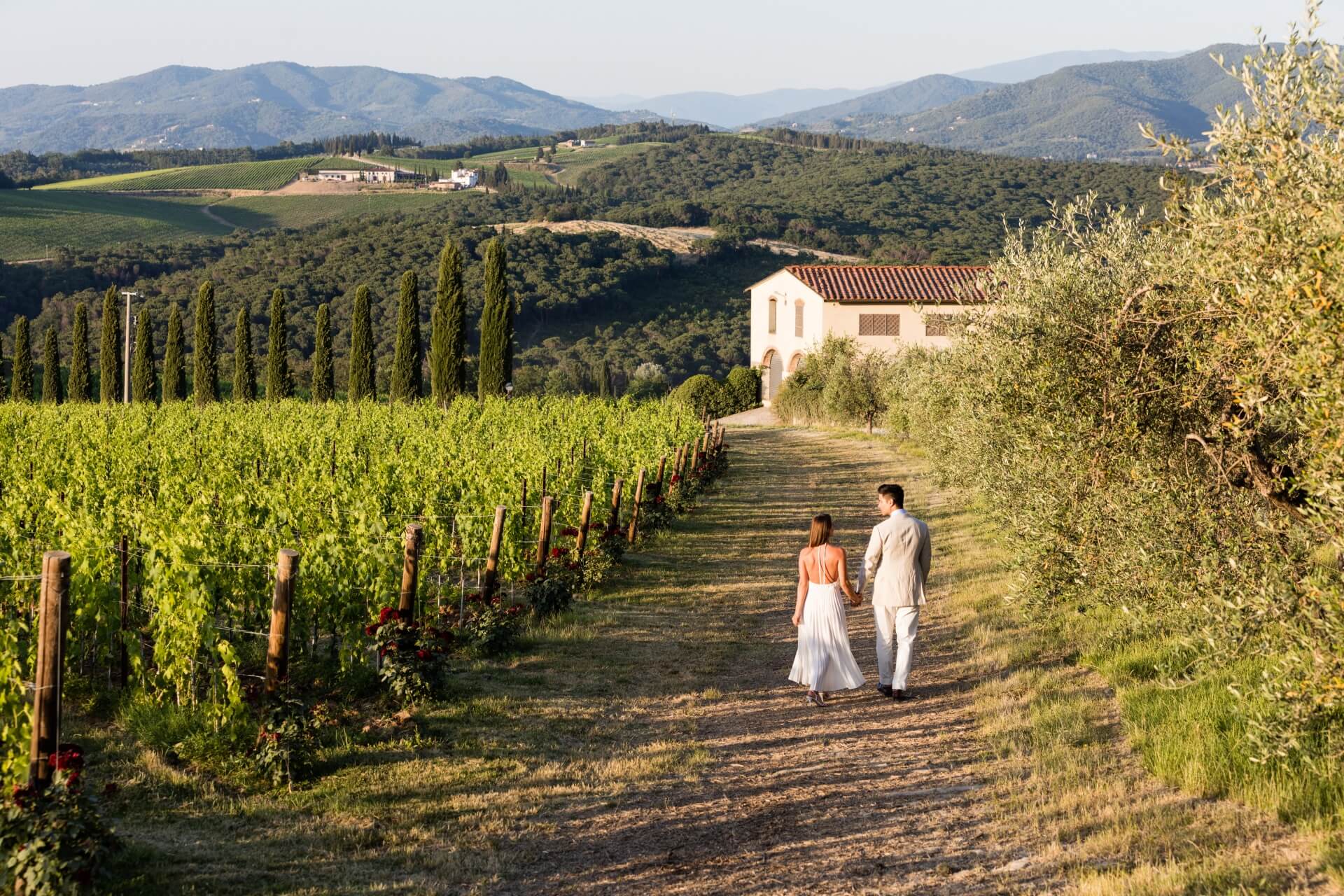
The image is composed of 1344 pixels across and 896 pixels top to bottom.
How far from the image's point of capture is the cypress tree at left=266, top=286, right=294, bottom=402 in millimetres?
43250

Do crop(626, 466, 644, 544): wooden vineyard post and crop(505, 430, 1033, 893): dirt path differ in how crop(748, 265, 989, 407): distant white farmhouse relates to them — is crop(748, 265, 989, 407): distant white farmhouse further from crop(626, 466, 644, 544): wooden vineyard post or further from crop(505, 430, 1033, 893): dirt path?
crop(505, 430, 1033, 893): dirt path

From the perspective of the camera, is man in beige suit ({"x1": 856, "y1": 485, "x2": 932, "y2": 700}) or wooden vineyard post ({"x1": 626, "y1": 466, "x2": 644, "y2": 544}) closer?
man in beige suit ({"x1": 856, "y1": 485, "x2": 932, "y2": 700})

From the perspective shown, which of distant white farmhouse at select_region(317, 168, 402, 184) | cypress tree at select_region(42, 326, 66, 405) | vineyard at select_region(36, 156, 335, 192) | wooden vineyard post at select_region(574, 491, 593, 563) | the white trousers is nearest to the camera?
the white trousers

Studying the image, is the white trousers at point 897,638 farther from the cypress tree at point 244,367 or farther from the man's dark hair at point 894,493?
the cypress tree at point 244,367

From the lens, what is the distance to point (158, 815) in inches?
253

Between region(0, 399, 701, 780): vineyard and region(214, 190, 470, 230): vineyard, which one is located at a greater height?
region(214, 190, 470, 230): vineyard

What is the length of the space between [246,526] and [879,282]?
47.2 meters

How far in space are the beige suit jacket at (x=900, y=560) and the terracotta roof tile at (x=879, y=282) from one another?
44266mm

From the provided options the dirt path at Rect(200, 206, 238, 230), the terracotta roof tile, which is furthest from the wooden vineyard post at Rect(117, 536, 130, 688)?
the dirt path at Rect(200, 206, 238, 230)

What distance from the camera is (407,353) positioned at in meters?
41.4

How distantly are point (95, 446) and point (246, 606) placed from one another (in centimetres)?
1152

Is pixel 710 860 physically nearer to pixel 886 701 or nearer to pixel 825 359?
pixel 886 701

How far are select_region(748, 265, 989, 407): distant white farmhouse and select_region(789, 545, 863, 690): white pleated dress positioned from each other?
43.2 meters

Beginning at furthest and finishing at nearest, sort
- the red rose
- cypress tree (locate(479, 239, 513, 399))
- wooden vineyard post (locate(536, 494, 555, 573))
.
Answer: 1. cypress tree (locate(479, 239, 513, 399))
2. wooden vineyard post (locate(536, 494, 555, 573))
3. the red rose
